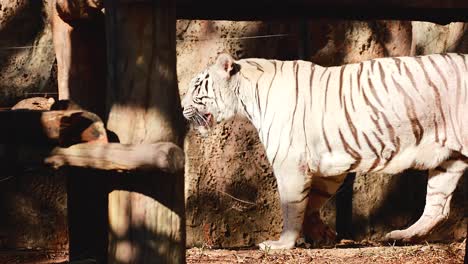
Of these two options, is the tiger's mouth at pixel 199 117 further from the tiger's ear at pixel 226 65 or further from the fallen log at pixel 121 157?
the fallen log at pixel 121 157

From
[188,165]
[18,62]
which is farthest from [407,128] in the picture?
[18,62]

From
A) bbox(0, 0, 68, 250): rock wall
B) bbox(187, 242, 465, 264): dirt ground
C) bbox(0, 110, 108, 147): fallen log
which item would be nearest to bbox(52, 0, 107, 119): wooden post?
bbox(0, 110, 108, 147): fallen log

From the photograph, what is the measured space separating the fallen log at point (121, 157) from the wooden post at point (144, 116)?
0.13 meters

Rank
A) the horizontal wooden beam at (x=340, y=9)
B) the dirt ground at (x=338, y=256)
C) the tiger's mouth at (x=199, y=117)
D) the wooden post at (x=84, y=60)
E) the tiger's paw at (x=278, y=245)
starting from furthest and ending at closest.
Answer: the tiger's mouth at (x=199, y=117) < the tiger's paw at (x=278, y=245) < the dirt ground at (x=338, y=256) < the wooden post at (x=84, y=60) < the horizontal wooden beam at (x=340, y=9)

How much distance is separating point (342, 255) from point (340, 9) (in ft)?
7.30

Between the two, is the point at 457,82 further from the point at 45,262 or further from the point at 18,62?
the point at 18,62

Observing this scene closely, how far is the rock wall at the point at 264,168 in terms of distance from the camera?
6.97 m

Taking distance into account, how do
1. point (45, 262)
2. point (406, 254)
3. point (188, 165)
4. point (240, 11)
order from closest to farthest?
point (240, 11)
point (406, 254)
point (45, 262)
point (188, 165)

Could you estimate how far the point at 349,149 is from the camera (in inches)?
232

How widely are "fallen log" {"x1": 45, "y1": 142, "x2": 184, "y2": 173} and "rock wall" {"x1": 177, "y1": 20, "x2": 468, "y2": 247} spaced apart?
3.65m

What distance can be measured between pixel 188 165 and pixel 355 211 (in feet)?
4.70

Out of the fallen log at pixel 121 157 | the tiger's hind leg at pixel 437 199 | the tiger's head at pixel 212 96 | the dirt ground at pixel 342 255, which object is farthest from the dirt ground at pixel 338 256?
the fallen log at pixel 121 157

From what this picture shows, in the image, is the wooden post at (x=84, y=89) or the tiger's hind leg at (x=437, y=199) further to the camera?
the tiger's hind leg at (x=437, y=199)

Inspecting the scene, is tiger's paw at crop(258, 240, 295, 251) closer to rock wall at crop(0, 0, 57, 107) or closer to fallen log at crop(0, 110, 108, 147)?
rock wall at crop(0, 0, 57, 107)
